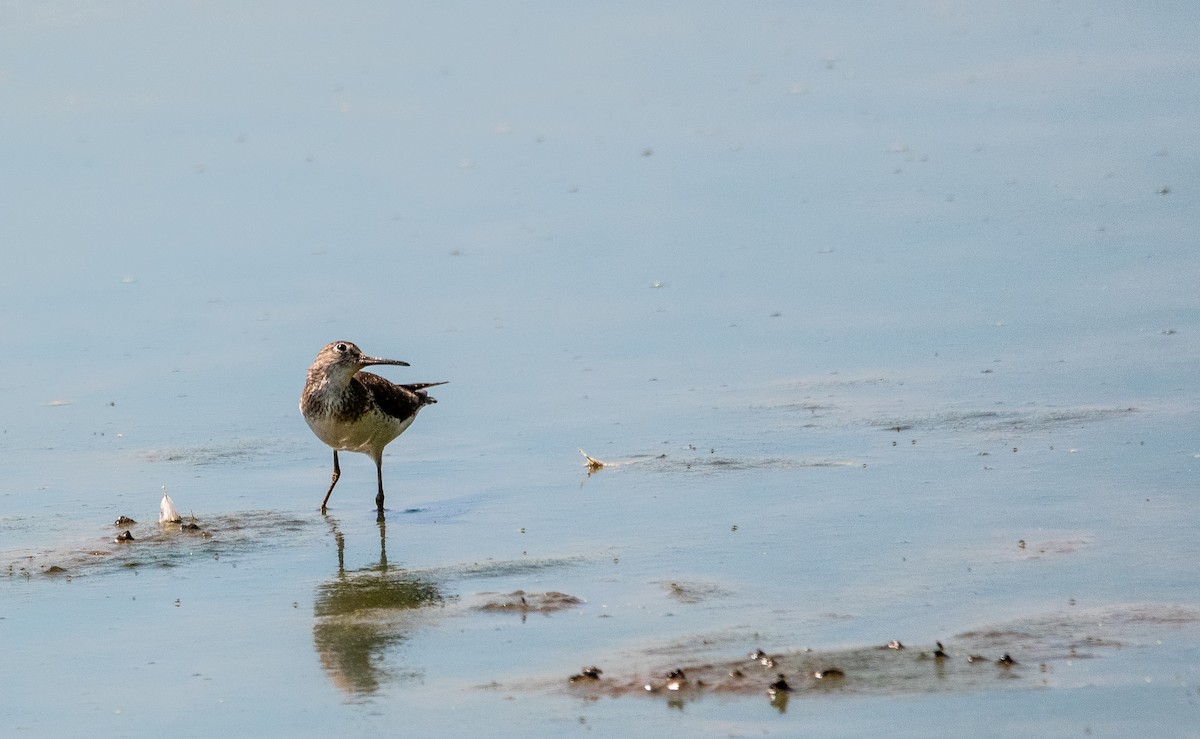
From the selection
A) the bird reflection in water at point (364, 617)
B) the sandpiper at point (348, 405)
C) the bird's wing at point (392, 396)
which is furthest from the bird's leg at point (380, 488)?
the bird reflection in water at point (364, 617)

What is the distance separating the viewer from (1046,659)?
845cm

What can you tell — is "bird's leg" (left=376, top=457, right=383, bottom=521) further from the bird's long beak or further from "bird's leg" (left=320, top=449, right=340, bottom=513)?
the bird's long beak

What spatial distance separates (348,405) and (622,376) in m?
3.00

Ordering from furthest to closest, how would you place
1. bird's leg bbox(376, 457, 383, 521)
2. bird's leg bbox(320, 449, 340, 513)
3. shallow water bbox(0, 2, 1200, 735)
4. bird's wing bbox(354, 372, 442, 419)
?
bird's wing bbox(354, 372, 442, 419)
bird's leg bbox(320, 449, 340, 513)
bird's leg bbox(376, 457, 383, 521)
shallow water bbox(0, 2, 1200, 735)

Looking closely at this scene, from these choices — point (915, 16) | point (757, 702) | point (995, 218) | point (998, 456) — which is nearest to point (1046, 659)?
point (757, 702)

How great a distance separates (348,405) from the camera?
1264 centimetres

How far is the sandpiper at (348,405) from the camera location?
12.7 m

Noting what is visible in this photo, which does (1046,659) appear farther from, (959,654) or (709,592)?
(709,592)

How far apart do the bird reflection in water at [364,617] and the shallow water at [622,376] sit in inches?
1.3

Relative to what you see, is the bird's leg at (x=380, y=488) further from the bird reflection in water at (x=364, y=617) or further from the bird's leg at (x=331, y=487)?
the bird reflection in water at (x=364, y=617)

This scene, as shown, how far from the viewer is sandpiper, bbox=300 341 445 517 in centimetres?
1267

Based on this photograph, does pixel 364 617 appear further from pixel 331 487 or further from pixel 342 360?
pixel 342 360

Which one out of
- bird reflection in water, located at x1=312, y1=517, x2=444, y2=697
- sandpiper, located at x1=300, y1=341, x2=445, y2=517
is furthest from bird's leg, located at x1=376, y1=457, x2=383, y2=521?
bird reflection in water, located at x1=312, y1=517, x2=444, y2=697

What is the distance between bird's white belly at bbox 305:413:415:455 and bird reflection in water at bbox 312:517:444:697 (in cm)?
158
